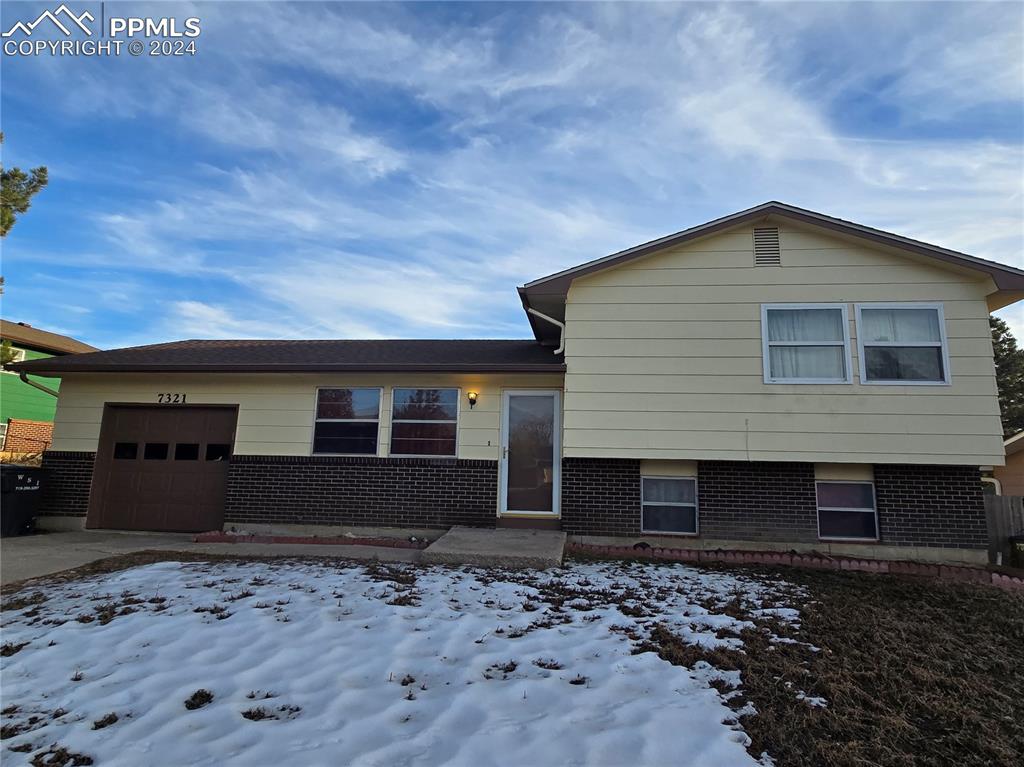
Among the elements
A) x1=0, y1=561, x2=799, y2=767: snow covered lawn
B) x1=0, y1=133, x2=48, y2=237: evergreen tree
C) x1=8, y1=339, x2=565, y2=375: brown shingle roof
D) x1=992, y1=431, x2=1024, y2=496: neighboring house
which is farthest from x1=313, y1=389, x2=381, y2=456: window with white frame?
x1=992, y1=431, x2=1024, y2=496: neighboring house

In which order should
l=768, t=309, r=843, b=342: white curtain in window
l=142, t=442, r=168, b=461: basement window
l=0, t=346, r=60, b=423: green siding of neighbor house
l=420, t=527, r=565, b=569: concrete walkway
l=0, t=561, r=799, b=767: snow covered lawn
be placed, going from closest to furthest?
l=0, t=561, r=799, b=767: snow covered lawn, l=420, t=527, r=565, b=569: concrete walkway, l=768, t=309, r=843, b=342: white curtain in window, l=142, t=442, r=168, b=461: basement window, l=0, t=346, r=60, b=423: green siding of neighbor house

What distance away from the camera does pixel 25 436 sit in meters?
19.7

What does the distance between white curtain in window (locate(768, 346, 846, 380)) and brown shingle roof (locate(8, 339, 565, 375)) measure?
325cm

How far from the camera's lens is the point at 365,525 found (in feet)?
28.8

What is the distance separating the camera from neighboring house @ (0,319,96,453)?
1941 cm

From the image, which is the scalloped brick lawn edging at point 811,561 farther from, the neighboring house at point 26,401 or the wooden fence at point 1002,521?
the neighboring house at point 26,401

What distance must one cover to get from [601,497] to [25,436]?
22.6 meters

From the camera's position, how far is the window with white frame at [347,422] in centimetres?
916

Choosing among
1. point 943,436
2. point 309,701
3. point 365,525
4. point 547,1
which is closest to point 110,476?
point 365,525

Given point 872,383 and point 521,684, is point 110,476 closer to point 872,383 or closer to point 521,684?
Result: point 521,684

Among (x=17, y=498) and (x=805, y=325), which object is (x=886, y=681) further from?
(x=17, y=498)

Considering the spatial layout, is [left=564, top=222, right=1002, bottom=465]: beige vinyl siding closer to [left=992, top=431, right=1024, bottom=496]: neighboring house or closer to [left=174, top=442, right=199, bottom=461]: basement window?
[left=174, top=442, right=199, bottom=461]: basement window

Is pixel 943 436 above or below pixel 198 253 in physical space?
below

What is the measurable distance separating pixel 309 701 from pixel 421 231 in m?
14.5
